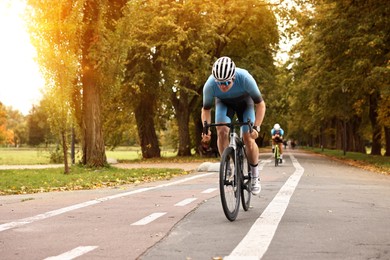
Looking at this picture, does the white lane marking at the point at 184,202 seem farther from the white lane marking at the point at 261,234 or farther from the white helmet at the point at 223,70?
the white helmet at the point at 223,70

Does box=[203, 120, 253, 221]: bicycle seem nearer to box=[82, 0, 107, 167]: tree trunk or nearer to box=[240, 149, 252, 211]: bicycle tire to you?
box=[240, 149, 252, 211]: bicycle tire

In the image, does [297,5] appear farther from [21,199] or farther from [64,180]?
[21,199]

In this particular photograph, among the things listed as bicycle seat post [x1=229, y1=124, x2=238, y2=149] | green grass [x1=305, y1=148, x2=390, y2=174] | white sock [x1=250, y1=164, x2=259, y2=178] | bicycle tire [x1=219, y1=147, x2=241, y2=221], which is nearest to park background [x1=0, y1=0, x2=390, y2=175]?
green grass [x1=305, y1=148, x2=390, y2=174]

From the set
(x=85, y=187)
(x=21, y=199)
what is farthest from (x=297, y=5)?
(x=21, y=199)

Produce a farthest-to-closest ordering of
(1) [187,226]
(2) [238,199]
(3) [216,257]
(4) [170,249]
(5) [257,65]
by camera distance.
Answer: (5) [257,65] < (2) [238,199] < (1) [187,226] < (4) [170,249] < (3) [216,257]

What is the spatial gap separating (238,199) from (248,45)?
31176 millimetres

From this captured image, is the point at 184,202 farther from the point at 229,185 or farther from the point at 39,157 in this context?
the point at 39,157

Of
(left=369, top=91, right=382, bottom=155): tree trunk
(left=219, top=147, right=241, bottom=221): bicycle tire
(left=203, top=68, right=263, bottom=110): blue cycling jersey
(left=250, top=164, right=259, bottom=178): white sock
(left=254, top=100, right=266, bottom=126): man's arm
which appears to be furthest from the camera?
(left=369, top=91, right=382, bottom=155): tree trunk

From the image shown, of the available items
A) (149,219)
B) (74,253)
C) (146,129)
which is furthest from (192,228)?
(146,129)

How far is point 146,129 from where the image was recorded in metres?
31.7

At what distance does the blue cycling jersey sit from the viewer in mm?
6586

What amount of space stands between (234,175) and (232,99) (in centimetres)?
93

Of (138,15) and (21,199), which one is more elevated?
(138,15)

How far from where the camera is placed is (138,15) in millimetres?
19094
